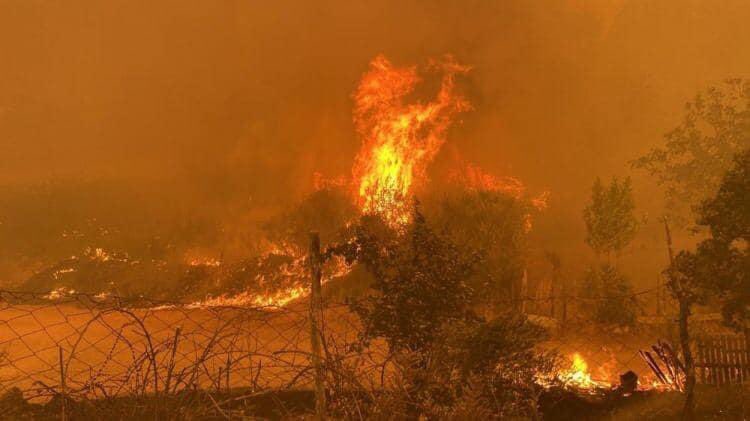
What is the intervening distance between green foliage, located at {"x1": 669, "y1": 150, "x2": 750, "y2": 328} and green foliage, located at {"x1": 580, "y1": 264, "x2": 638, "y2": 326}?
17.2 ft

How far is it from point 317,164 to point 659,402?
2359 cm

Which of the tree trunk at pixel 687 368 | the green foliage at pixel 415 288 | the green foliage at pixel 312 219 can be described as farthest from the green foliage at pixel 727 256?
the green foliage at pixel 312 219

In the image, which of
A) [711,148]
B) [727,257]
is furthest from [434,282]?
[711,148]

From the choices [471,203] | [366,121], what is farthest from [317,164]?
[471,203]

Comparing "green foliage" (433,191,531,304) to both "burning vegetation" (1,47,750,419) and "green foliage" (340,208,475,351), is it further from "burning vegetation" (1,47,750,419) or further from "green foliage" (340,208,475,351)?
"green foliage" (340,208,475,351)

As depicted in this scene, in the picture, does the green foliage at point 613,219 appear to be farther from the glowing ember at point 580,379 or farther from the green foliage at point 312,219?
the green foliage at point 312,219

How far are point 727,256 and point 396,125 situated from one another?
21.1 metres

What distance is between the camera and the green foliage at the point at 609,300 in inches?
516

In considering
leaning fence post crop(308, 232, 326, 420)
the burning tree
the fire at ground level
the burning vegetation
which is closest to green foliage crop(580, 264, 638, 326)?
the burning vegetation

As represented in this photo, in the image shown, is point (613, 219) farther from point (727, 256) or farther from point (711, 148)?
point (727, 256)

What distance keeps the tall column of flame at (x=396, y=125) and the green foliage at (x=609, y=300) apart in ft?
34.9

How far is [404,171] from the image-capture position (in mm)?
25922

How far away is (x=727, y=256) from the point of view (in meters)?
6.74

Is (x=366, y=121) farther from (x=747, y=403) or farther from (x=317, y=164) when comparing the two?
(x=747, y=403)
